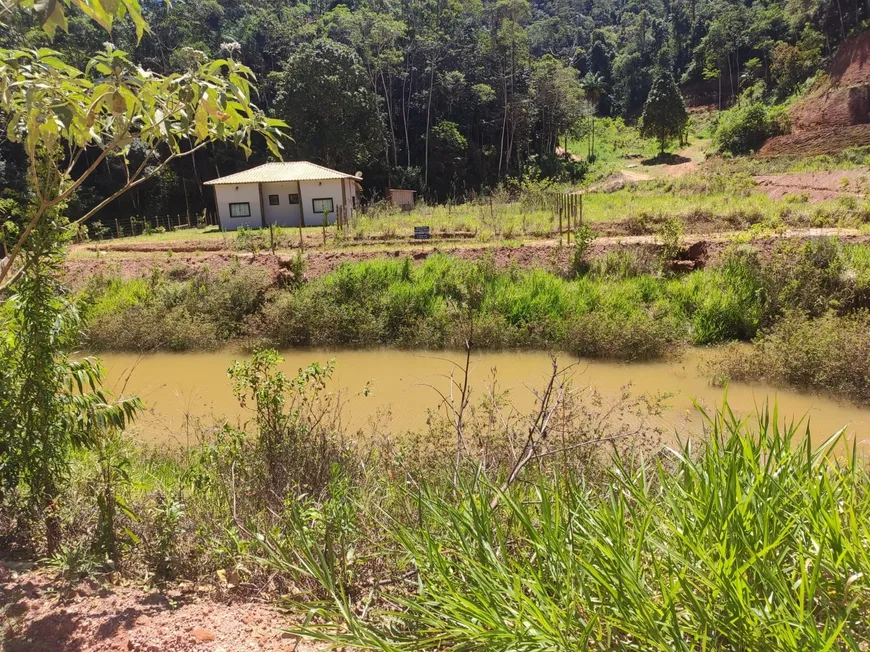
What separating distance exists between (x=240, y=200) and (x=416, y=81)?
87.2ft

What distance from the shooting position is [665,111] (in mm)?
48312

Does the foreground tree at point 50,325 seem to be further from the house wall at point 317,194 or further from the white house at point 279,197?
the house wall at point 317,194

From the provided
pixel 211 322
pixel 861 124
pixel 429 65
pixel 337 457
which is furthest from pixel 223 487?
pixel 429 65

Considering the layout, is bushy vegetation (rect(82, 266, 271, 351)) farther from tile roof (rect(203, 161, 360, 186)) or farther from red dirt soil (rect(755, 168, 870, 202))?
red dirt soil (rect(755, 168, 870, 202))

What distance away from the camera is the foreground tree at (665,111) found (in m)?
48.2

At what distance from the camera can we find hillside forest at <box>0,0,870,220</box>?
1465 inches

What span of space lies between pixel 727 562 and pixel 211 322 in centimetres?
1251

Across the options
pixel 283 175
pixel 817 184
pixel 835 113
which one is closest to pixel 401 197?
pixel 283 175

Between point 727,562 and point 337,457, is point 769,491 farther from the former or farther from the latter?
point 337,457

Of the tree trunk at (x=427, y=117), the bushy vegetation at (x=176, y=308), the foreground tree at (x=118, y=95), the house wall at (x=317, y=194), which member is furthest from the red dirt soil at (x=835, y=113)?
the foreground tree at (x=118, y=95)

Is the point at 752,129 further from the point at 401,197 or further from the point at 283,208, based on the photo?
the point at 283,208

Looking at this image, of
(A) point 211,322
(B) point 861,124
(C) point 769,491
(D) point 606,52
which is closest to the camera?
(C) point 769,491

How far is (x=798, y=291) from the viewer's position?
432 inches

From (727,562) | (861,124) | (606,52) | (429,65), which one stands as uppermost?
(606,52)
